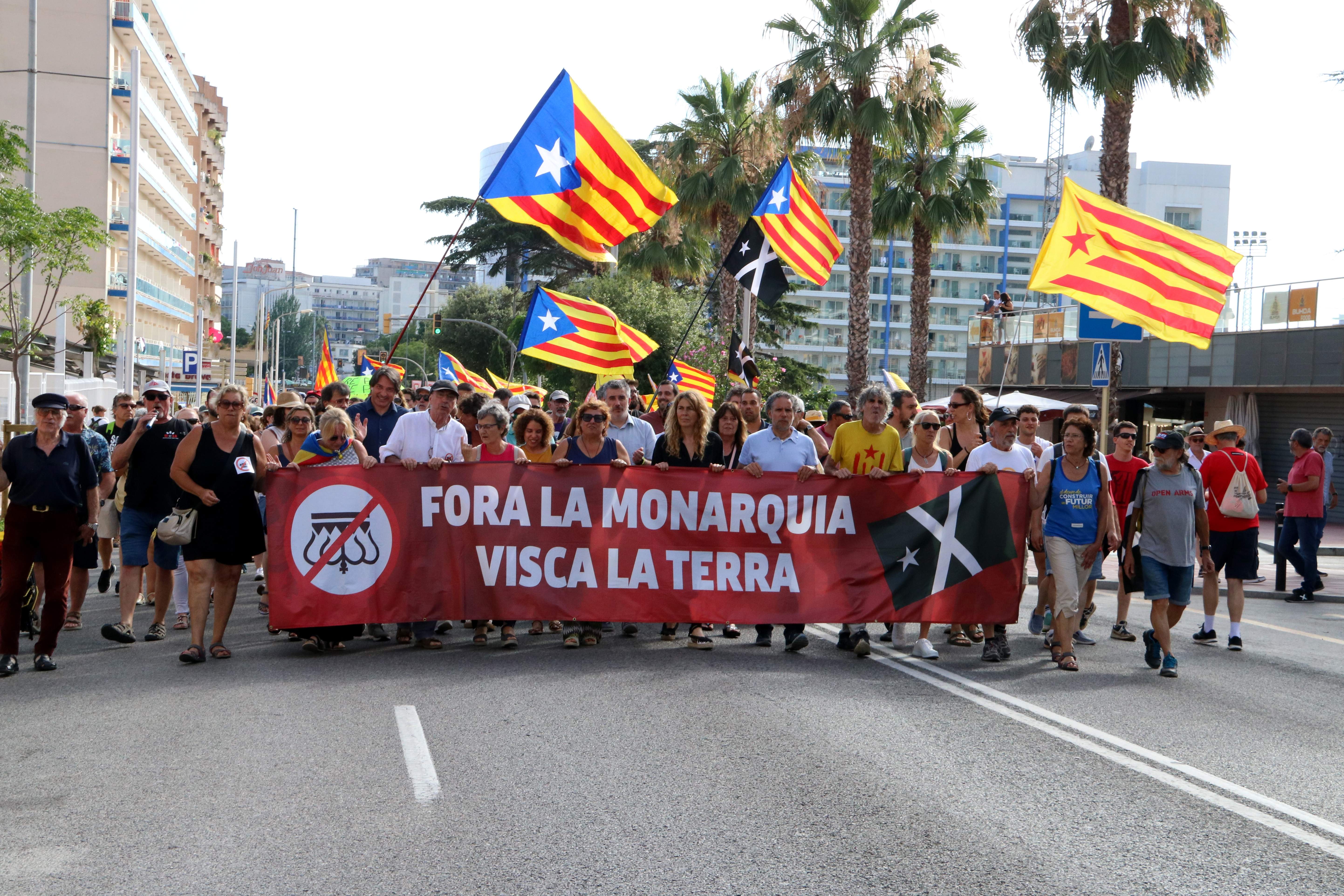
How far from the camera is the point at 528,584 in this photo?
943 centimetres

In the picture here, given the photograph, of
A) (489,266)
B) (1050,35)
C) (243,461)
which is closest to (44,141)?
(489,266)

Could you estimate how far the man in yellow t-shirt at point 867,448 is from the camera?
9.61m

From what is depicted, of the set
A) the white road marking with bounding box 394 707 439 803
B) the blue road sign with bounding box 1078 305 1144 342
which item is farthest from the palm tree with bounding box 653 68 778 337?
the white road marking with bounding box 394 707 439 803

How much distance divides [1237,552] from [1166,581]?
2370 mm

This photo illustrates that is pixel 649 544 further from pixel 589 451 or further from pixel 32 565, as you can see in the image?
pixel 32 565

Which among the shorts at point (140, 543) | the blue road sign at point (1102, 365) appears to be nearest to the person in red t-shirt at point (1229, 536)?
the blue road sign at point (1102, 365)

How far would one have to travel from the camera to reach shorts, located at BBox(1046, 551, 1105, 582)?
9.40 meters

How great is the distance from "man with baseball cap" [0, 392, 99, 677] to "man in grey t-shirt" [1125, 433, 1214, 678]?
757 cm

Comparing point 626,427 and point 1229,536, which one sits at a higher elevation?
point 626,427

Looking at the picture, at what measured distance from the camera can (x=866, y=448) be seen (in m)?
9.80

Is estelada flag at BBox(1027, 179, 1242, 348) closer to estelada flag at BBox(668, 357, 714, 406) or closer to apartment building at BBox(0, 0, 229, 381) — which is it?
estelada flag at BBox(668, 357, 714, 406)

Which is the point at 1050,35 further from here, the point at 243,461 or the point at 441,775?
the point at 441,775

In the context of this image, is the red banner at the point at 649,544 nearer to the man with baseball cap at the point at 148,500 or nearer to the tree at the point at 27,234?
the man with baseball cap at the point at 148,500

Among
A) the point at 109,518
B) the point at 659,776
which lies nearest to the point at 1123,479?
the point at 659,776
